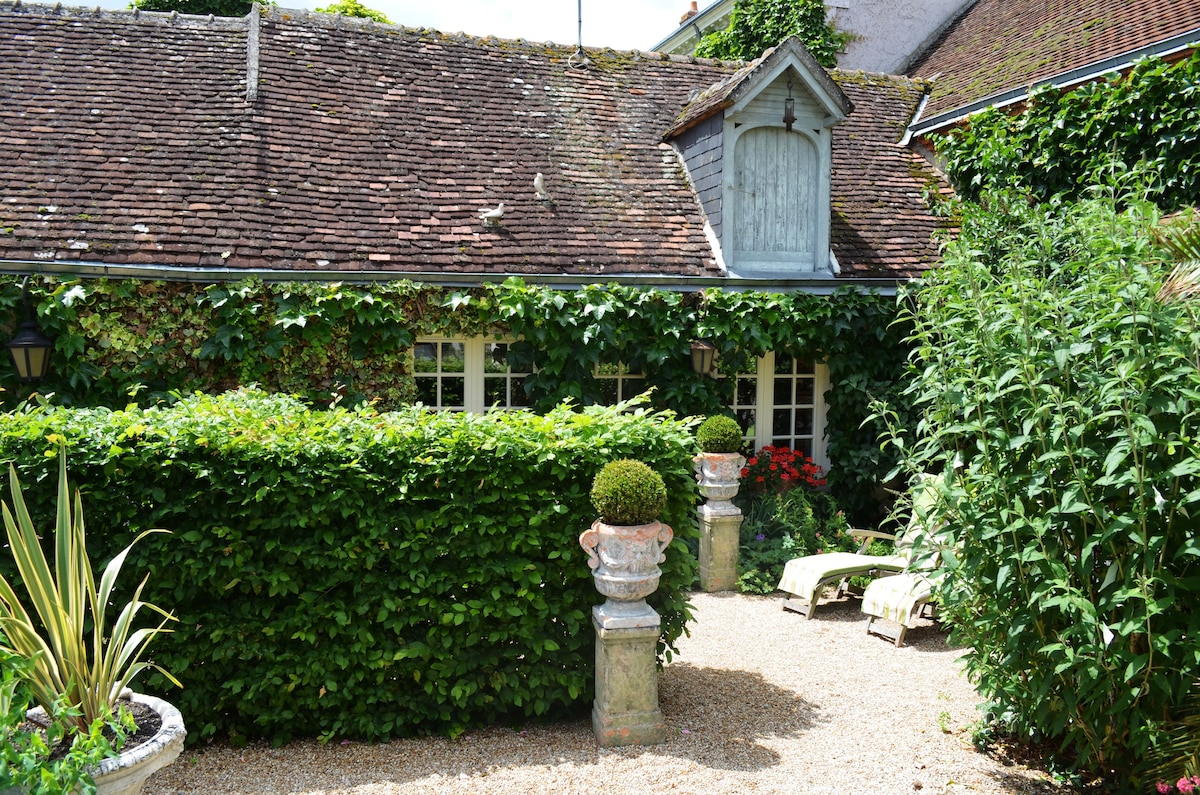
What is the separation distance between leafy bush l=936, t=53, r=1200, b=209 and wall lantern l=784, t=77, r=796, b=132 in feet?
7.68

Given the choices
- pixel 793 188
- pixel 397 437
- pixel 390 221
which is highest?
pixel 793 188

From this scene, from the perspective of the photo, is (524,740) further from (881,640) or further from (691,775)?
(881,640)

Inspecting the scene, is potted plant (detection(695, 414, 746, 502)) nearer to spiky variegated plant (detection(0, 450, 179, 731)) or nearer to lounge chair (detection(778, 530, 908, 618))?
lounge chair (detection(778, 530, 908, 618))

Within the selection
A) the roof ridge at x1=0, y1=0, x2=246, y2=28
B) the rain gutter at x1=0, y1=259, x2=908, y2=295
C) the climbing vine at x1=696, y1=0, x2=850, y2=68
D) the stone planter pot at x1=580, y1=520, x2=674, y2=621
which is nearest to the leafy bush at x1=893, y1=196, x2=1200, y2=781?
the stone planter pot at x1=580, y1=520, x2=674, y2=621

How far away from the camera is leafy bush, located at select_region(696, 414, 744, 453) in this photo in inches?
318

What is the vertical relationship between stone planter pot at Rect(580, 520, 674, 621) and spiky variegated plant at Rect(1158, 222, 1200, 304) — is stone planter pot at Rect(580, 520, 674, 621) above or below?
below

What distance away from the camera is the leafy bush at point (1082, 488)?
3.57 meters

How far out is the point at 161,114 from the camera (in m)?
9.74

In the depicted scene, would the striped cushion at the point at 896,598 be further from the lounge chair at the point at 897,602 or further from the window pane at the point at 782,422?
the window pane at the point at 782,422

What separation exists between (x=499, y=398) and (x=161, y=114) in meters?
4.97

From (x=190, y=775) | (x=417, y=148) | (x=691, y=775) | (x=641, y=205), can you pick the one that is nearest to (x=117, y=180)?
(x=417, y=148)

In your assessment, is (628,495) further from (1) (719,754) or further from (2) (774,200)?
(2) (774,200)

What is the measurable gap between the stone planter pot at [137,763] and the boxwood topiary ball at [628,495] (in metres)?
2.19

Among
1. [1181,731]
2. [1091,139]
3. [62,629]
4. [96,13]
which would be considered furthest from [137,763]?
[96,13]
